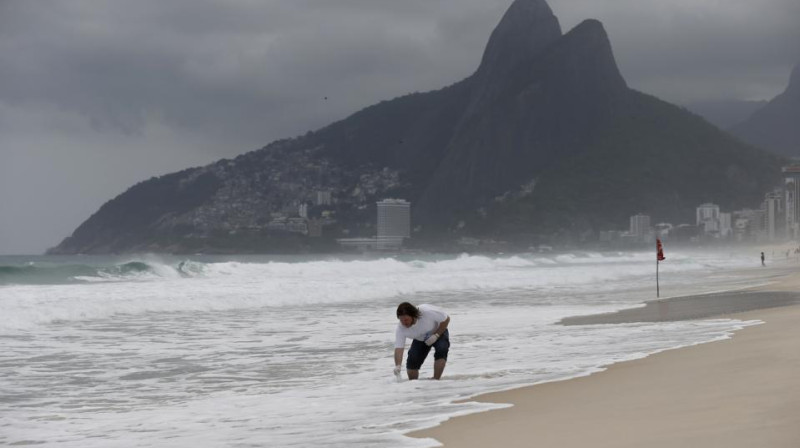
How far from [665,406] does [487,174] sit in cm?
18018

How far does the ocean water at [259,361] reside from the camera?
728cm

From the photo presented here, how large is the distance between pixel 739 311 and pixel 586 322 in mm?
3437

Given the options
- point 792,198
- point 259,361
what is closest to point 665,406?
point 259,361

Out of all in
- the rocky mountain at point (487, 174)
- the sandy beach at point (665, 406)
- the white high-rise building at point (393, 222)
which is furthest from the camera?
the white high-rise building at point (393, 222)

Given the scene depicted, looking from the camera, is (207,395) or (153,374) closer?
(207,395)

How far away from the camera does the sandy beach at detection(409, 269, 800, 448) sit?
5.48m

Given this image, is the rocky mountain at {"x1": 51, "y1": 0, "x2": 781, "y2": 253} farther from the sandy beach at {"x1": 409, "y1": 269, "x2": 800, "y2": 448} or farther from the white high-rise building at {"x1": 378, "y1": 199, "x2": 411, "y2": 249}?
the sandy beach at {"x1": 409, "y1": 269, "x2": 800, "y2": 448}

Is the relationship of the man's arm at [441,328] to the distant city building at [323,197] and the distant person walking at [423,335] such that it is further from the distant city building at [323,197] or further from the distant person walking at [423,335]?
the distant city building at [323,197]

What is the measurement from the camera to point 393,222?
16788cm

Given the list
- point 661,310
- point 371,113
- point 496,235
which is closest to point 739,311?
point 661,310

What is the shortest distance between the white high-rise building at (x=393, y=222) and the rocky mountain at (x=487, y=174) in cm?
294

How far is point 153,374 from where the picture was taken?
35.5ft

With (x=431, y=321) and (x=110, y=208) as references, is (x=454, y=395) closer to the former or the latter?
(x=431, y=321)

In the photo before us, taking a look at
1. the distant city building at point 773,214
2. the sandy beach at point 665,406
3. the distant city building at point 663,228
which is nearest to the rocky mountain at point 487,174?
the distant city building at point 663,228
